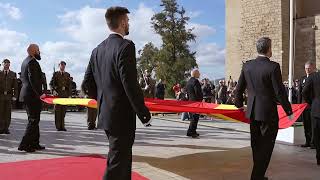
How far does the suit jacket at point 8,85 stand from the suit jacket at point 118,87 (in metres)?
7.45

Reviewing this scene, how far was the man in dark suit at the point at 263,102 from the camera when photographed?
530cm

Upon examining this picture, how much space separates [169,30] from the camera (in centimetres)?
4591

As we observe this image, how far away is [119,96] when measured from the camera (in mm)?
3924

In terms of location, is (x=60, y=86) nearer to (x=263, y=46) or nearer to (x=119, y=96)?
(x=263, y=46)

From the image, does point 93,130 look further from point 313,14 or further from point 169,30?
point 169,30

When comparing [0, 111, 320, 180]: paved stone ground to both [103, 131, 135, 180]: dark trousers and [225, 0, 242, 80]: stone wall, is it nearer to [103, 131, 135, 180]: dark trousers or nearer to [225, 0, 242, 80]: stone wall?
[103, 131, 135, 180]: dark trousers

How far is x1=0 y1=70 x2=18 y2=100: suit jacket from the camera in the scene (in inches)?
430

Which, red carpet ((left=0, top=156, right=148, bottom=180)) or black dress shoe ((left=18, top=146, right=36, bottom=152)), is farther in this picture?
black dress shoe ((left=18, top=146, right=36, bottom=152))

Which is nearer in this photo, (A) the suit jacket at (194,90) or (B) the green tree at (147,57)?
(A) the suit jacket at (194,90)

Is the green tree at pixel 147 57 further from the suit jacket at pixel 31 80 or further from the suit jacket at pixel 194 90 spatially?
the suit jacket at pixel 31 80

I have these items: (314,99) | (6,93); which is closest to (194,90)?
(314,99)

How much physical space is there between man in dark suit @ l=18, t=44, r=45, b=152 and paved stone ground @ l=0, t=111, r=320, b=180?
26 cm

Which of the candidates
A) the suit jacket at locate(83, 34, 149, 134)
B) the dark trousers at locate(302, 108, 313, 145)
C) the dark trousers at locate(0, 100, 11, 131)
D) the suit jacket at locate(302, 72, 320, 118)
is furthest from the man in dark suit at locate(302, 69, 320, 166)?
the dark trousers at locate(0, 100, 11, 131)

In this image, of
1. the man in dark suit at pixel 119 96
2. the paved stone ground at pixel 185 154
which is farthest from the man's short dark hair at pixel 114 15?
the paved stone ground at pixel 185 154
